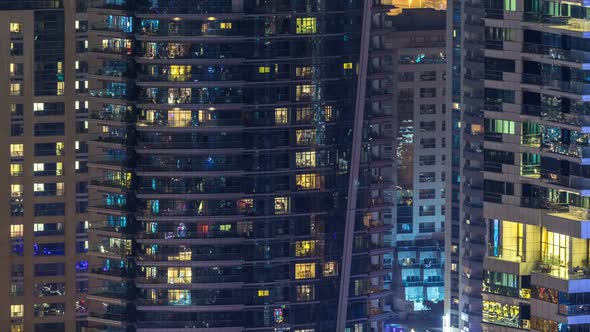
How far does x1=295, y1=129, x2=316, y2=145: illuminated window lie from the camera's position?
187m

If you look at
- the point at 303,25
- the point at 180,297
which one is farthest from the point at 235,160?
the point at 303,25

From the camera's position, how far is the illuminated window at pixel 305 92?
186375 millimetres

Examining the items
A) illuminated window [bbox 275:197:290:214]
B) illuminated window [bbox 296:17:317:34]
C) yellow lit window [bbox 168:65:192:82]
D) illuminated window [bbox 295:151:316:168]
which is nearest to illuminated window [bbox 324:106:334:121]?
illuminated window [bbox 295:151:316:168]

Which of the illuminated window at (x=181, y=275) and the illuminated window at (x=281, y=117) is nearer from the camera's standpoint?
the illuminated window at (x=181, y=275)

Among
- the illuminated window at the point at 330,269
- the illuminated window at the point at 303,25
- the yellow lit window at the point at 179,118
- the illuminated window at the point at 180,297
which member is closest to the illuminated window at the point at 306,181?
the illuminated window at the point at 330,269

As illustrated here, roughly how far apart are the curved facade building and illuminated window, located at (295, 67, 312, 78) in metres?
0.11

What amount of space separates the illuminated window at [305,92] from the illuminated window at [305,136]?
5.86ft

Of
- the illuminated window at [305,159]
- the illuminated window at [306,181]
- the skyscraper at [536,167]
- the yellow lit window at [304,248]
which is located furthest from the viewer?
the yellow lit window at [304,248]

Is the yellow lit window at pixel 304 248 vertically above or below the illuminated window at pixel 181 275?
above

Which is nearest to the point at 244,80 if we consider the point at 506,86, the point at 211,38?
the point at 211,38

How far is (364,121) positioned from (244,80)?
27.5ft

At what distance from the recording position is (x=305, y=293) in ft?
617

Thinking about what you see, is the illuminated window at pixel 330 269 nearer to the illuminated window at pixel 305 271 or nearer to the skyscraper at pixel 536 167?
the illuminated window at pixel 305 271

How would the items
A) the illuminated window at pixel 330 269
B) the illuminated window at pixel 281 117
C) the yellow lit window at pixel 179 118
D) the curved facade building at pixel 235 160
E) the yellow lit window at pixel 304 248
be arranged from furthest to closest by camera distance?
the illuminated window at pixel 330 269 → the yellow lit window at pixel 304 248 → the illuminated window at pixel 281 117 → the curved facade building at pixel 235 160 → the yellow lit window at pixel 179 118
